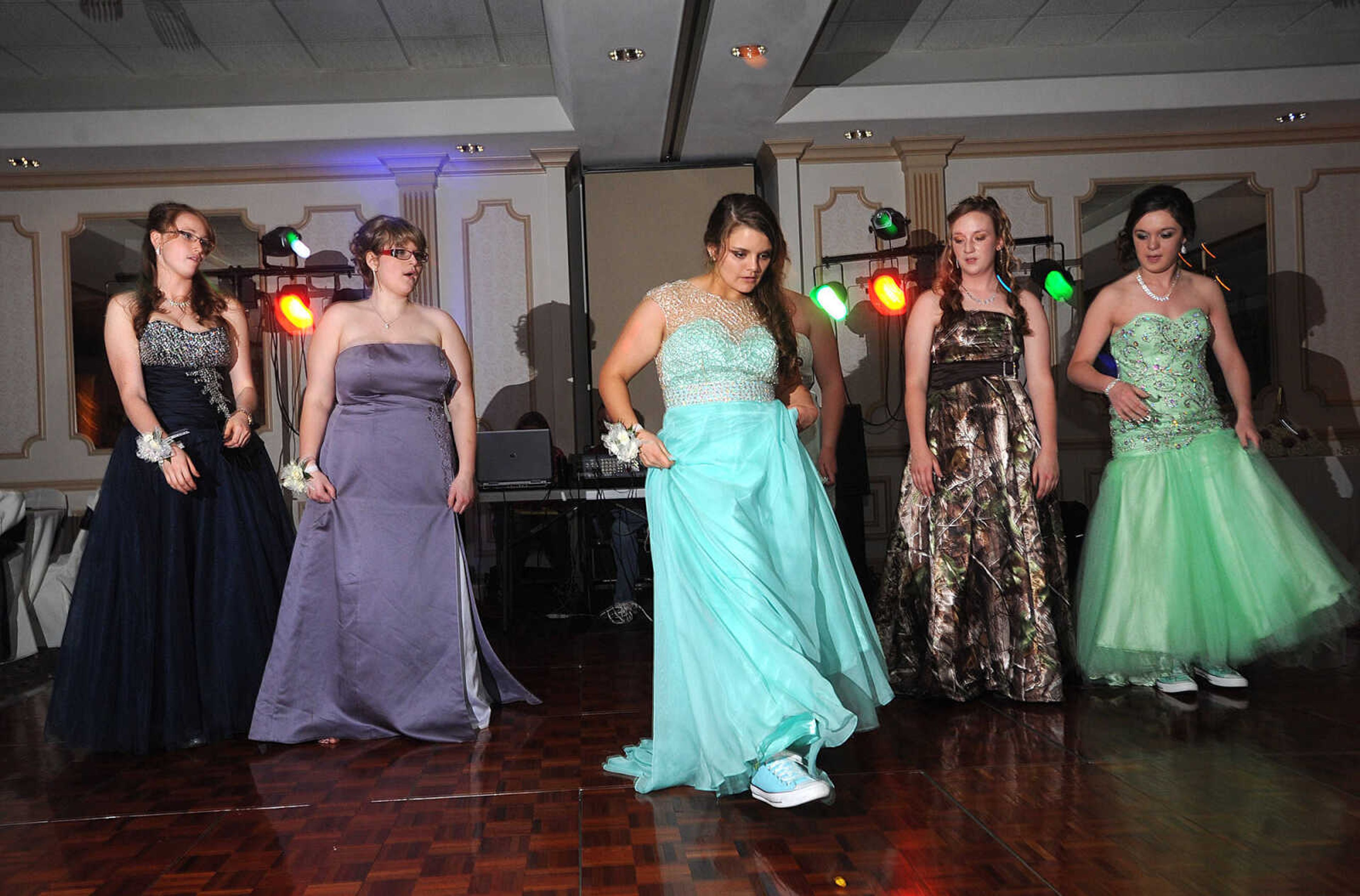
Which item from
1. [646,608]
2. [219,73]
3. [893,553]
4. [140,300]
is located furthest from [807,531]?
[219,73]

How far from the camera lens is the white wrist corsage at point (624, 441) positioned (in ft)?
8.94

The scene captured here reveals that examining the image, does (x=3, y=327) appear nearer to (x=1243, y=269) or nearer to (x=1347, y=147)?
(x=1243, y=269)

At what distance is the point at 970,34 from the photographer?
6.62m

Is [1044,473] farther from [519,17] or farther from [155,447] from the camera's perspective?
[519,17]

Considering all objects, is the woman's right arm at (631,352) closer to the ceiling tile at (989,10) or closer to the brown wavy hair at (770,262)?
the brown wavy hair at (770,262)

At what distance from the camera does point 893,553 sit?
376 centimetres

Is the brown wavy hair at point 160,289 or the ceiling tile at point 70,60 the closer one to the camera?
the brown wavy hair at point 160,289

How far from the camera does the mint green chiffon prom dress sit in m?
2.49

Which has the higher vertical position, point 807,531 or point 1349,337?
point 1349,337

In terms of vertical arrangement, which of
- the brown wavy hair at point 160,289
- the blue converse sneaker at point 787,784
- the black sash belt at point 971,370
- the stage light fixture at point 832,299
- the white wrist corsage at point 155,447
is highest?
the stage light fixture at point 832,299

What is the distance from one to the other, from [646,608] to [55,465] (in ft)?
13.8

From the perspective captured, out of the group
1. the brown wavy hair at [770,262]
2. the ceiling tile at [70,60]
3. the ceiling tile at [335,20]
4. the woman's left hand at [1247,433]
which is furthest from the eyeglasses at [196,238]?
the ceiling tile at [70,60]

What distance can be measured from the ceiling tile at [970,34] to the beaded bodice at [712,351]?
4.30 metres

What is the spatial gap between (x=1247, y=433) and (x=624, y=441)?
2.26m
